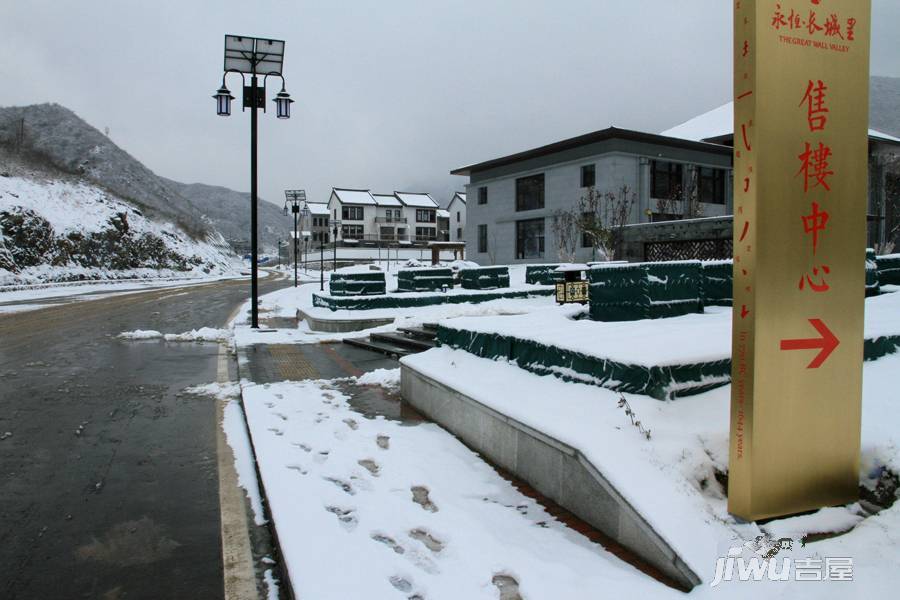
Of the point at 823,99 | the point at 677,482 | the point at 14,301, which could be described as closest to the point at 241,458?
the point at 677,482

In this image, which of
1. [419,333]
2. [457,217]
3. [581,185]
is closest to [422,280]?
[419,333]

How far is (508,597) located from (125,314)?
19.8 meters

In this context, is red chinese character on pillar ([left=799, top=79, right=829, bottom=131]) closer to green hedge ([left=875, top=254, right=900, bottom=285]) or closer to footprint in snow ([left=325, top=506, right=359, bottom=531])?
footprint in snow ([left=325, top=506, right=359, bottom=531])

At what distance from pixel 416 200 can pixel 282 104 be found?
77.1m

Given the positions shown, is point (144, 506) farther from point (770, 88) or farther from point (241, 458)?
point (770, 88)

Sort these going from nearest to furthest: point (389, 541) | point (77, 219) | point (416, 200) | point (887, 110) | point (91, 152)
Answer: point (389, 541), point (77, 219), point (887, 110), point (416, 200), point (91, 152)

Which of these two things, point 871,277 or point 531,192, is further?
point 531,192

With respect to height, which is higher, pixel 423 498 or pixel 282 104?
pixel 282 104

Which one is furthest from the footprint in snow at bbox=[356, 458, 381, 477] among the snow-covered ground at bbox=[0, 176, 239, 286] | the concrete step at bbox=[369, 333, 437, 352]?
the snow-covered ground at bbox=[0, 176, 239, 286]

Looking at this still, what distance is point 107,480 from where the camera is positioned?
469 centimetres

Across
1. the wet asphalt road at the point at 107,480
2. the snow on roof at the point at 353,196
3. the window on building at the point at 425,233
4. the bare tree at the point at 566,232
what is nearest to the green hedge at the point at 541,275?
the bare tree at the point at 566,232

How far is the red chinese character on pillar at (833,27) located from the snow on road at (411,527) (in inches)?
120

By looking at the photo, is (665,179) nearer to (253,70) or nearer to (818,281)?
(253,70)

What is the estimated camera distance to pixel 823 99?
124 inches
